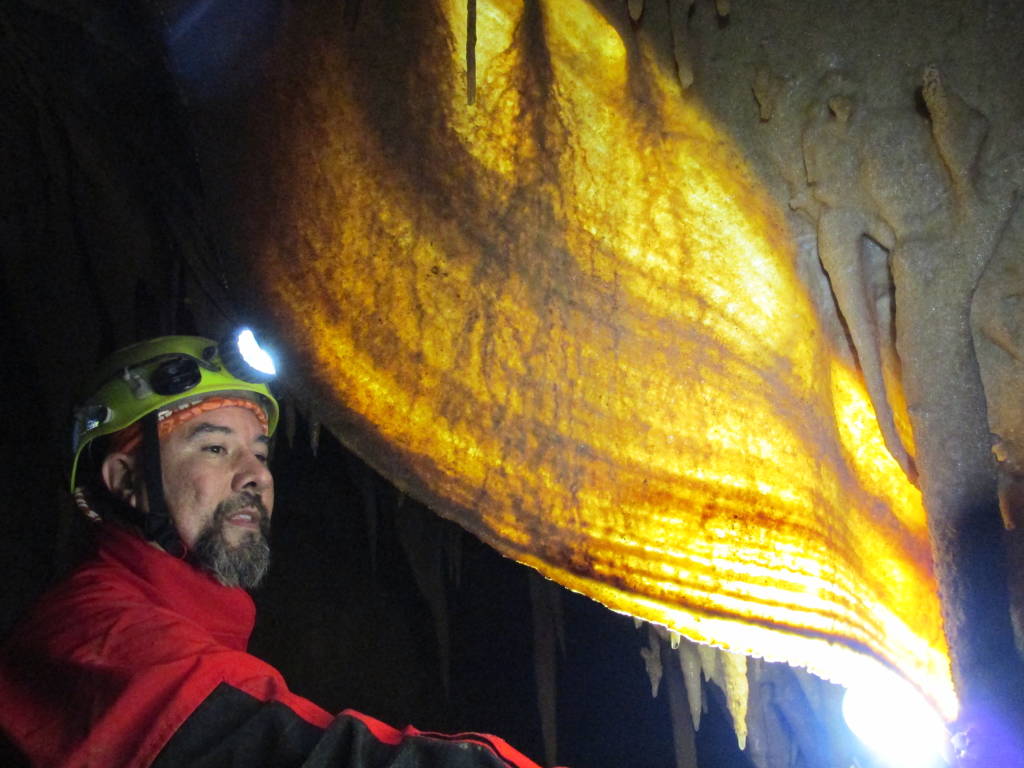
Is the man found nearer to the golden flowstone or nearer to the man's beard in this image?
the man's beard

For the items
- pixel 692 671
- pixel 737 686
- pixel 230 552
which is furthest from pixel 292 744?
pixel 692 671

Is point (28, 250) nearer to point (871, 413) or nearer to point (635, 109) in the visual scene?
point (635, 109)

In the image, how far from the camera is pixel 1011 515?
155 cm

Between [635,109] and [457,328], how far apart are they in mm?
668

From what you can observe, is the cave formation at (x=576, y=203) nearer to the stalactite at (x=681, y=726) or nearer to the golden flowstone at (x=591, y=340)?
the golden flowstone at (x=591, y=340)

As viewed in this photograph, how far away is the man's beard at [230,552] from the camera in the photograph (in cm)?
184

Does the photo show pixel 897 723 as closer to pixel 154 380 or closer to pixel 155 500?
pixel 155 500

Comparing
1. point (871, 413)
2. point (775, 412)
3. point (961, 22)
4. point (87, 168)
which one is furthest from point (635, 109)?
point (87, 168)

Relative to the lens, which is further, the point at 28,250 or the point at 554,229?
the point at 28,250

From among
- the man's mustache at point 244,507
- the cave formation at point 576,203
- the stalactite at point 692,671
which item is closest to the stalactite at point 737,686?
the cave formation at point 576,203

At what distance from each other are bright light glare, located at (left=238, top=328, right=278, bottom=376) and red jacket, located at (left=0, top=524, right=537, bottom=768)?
99cm

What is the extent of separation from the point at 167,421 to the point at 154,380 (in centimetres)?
11

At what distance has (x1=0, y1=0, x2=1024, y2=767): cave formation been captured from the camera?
57.2 inches

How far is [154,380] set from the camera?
6.76ft
